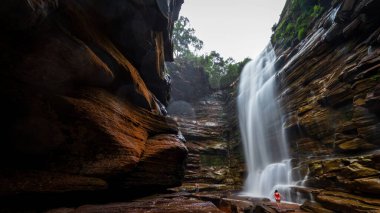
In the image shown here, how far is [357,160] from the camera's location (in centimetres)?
827

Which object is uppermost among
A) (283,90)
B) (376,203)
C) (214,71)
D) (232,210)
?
(214,71)

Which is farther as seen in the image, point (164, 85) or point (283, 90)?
point (283, 90)

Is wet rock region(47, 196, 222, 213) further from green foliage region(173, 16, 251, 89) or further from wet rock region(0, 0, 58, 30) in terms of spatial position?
green foliage region(173, 16, 251, 89)

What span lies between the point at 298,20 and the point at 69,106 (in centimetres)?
2240

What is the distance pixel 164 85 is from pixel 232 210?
29.5ft

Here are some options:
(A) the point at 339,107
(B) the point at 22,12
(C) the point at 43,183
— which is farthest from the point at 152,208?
(A) the point at 339,107

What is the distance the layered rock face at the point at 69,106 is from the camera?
5453 millimetres

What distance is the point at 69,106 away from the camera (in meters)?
6.20

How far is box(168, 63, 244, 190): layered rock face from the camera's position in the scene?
20.7m

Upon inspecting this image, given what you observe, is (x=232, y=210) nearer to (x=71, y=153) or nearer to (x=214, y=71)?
(x=71, y=153)

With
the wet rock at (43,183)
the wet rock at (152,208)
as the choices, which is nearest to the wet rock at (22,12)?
the wet rock at (43,183)

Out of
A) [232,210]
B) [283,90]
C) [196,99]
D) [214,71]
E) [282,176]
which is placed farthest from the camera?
[214,71]

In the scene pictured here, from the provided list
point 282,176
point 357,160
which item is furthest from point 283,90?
point 357,160

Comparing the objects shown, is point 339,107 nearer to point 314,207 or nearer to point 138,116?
point 314,207
